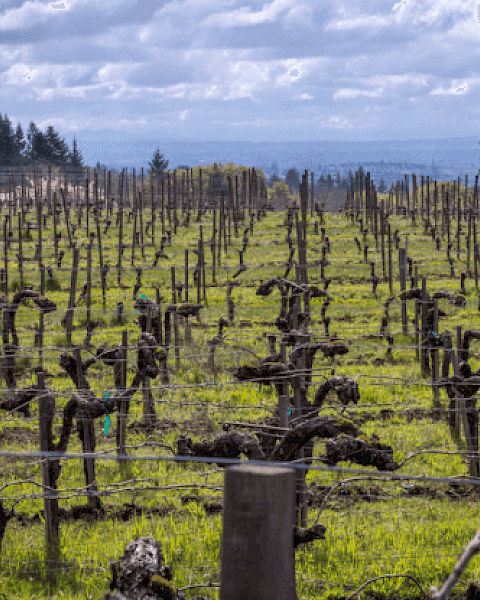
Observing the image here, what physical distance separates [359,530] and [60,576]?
2.37 m

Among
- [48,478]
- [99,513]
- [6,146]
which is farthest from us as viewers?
[6,146]

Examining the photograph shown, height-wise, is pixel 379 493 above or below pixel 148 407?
below

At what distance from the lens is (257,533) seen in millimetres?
2398

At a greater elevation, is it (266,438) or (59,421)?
(266,438)

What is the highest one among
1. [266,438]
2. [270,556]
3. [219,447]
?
[270,556]

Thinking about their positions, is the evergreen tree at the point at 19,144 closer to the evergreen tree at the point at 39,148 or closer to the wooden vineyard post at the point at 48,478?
the evergreen tree at the point at 39,148

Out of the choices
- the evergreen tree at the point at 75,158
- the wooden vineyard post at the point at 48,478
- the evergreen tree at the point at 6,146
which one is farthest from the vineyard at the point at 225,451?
the evergreen tree at the point at 75,158

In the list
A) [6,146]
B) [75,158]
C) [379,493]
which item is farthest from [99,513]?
[75,158]

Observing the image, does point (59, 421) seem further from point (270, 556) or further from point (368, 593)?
point (270, 556)

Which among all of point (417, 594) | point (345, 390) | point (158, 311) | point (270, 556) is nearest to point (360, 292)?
point (158, 311)

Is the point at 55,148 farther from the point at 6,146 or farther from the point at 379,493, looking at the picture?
the point at 379,493

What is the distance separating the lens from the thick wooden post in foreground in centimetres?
240

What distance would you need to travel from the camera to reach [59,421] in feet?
28.5

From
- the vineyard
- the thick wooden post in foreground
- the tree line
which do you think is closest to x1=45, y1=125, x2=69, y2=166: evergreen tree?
the tree line
